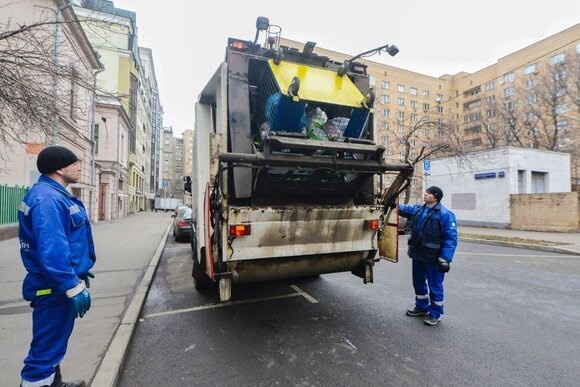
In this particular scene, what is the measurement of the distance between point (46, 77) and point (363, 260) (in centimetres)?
666

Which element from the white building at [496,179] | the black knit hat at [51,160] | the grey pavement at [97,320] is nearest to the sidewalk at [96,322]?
the grey pavement at [97,320]

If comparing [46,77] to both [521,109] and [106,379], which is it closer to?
[106,379]

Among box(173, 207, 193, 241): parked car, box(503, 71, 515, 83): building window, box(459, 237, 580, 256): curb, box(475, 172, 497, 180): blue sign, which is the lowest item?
box(459, 237, 580, 256): curb

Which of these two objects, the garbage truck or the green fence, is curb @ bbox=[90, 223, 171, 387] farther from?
the green fence

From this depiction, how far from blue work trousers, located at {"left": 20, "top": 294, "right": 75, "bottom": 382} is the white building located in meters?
18.5

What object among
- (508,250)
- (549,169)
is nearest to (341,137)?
(508,250)

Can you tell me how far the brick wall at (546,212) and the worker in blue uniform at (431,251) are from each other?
16.4m

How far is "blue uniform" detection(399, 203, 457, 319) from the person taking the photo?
14.1 ft

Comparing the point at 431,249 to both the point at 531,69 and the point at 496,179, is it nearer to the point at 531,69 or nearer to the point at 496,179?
the point at 496,179

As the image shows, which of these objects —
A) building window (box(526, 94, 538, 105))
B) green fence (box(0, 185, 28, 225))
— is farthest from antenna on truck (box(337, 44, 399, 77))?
building window (box(526, 94, 538, 105))

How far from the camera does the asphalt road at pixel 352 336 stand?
3.06m

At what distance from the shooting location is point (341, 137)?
4156 mm

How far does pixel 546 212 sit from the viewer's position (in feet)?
56.0

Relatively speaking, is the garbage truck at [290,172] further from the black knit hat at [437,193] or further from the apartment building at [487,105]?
the apartment building at [487,105]
